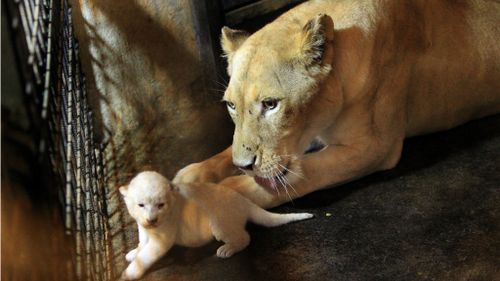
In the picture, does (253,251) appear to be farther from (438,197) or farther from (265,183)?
(438,197)

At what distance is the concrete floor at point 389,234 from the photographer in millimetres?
2693

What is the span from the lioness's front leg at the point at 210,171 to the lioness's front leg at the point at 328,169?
0.41ft

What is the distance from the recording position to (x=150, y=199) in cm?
254

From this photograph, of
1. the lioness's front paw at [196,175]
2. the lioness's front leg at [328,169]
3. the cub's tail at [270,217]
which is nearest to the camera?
the cub's tail at [270,217]

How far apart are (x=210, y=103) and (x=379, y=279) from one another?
1881mm

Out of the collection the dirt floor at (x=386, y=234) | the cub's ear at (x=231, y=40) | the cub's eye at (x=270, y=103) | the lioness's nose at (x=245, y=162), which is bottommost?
the dirt floor at (x=386, y=234)

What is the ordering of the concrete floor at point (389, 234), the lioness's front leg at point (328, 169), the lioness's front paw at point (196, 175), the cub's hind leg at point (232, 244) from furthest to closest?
the lioness's front paw at point (196, 175) → the lioness's front leg at point (328, 169) → the cub's hind leg at point (232, 244) → the concrete floor at point (389, 234)

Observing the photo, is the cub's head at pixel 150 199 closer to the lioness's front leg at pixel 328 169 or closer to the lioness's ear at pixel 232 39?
the lioness's front leg at pixel 328 169

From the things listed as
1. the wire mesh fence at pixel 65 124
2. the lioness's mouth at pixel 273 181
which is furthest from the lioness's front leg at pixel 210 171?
the wire mesh fence at pixel 65 124

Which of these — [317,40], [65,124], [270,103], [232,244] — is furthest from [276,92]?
[65,124]

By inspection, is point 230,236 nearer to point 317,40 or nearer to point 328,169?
point 328,169

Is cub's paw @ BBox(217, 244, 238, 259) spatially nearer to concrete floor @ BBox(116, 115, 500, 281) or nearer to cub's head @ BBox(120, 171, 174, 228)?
concrete floor @ BBox(116, 115, 500, 281)

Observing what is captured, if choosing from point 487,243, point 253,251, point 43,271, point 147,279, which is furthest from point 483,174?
point 43,271

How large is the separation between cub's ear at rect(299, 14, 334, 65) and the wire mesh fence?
940mm
